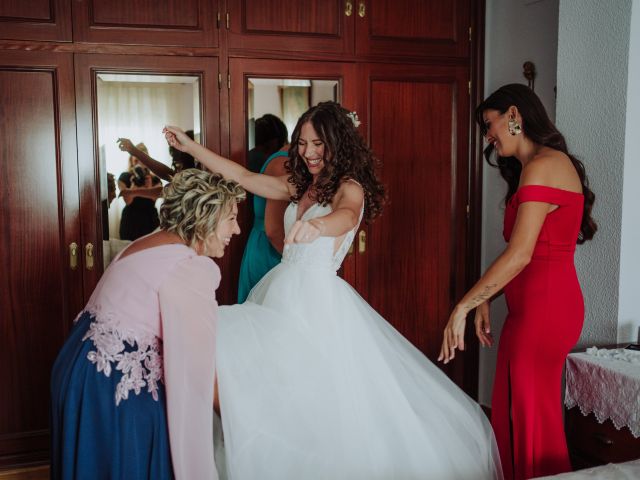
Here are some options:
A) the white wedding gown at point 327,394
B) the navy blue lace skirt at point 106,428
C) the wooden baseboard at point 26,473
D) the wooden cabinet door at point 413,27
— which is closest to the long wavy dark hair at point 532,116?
the white wedding gown at point 327,394

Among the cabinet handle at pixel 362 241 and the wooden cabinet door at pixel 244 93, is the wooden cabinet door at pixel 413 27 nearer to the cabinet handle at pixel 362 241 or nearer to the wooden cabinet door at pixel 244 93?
the wooden cabinet door at pixel 244 93

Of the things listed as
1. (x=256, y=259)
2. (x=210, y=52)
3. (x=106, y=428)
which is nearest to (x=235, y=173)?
(x=256, y=259)

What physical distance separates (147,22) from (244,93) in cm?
53

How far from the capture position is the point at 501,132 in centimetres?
218

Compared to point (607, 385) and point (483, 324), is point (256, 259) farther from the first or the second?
point (607, 385)

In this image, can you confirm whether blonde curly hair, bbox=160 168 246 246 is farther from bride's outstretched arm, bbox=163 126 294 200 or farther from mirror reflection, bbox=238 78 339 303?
mirror reflection, bbox=238 78 339 303

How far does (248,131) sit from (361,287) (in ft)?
3.14

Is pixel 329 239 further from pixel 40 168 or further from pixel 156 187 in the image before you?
pixel 40 168

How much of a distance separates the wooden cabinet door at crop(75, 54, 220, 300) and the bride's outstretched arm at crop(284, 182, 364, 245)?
0.97m

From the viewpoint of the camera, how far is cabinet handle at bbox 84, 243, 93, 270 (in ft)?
9.72

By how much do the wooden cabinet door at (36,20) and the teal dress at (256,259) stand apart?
1.12 metres

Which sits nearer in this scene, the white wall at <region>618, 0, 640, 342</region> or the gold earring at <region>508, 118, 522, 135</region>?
the gold earring at <region>508, 118, 522, 135</region>

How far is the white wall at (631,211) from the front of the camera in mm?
2346

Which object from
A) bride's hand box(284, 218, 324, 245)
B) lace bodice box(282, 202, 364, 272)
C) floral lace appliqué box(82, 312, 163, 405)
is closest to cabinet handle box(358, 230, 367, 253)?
lace bodice box(282, 202, 364, 272)
